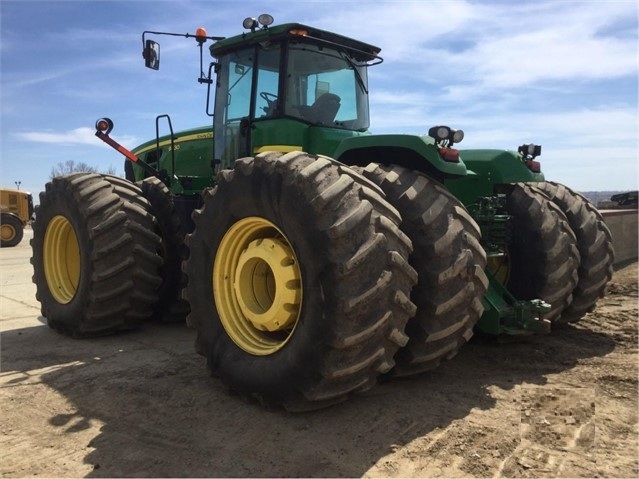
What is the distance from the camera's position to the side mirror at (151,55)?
5625 millimetres

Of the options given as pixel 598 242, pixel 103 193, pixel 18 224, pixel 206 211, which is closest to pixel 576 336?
pixel 598 242

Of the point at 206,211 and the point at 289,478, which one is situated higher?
the point at 206,211

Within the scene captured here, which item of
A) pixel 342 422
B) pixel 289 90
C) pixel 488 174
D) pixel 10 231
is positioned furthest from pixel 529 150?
pixel 10 231

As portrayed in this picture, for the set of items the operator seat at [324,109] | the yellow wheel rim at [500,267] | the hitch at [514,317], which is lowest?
the hitch at [514,317]

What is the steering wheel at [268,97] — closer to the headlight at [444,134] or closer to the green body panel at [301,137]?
the green body panel at [301,137]

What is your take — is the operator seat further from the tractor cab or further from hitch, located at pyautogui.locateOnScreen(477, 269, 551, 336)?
hitch, located at pyautogui.locateOnScreen(477, 269, 551, 336)

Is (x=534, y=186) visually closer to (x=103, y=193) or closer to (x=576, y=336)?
(x=576, y=336)

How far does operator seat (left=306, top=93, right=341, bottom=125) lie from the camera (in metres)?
5.09

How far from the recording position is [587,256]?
514 cm

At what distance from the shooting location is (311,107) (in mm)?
5102

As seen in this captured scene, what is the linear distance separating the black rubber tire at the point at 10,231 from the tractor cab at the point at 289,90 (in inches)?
605

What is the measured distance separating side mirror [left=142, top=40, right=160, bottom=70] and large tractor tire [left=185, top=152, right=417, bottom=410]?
7.98 ft

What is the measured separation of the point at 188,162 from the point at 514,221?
394cm

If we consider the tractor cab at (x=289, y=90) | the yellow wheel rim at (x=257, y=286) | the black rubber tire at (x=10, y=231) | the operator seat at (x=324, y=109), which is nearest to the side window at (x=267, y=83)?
the tractor cab at (x=289, y=90)
